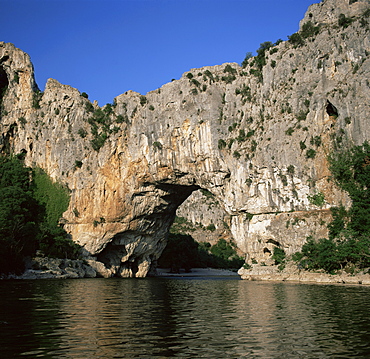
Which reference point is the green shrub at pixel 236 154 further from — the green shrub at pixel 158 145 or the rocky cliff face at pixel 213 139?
the green shrub at pixel 158 145

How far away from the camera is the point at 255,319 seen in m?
13.4

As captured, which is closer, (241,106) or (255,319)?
(255,319)

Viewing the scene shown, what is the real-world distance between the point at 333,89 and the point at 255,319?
29761 mm

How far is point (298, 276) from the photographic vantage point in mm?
35156

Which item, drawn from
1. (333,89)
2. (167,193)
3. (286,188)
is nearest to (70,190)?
(167,193)

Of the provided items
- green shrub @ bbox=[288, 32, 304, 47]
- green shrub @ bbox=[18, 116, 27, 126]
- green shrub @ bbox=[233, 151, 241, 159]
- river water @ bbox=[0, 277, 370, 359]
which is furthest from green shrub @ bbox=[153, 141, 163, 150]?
river water @ bbox=[0, 277, 370, 359]

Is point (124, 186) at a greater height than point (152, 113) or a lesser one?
lesser

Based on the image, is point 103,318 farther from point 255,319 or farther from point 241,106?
point 241,106

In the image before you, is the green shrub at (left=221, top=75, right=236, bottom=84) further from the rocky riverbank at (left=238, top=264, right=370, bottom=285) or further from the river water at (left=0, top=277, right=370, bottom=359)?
the river water at (left=0, top=277, right=370, bottom=359)

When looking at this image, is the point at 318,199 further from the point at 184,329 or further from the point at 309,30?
the point at 184,329

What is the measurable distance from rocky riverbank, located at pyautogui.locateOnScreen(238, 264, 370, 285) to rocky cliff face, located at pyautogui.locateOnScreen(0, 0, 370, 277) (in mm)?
1756

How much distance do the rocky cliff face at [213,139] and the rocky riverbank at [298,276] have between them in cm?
176

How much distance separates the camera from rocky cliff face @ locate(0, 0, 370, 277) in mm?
38000

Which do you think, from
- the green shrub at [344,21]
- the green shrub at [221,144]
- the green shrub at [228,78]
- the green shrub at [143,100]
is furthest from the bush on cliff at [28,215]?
the green shrub at [344,21]
